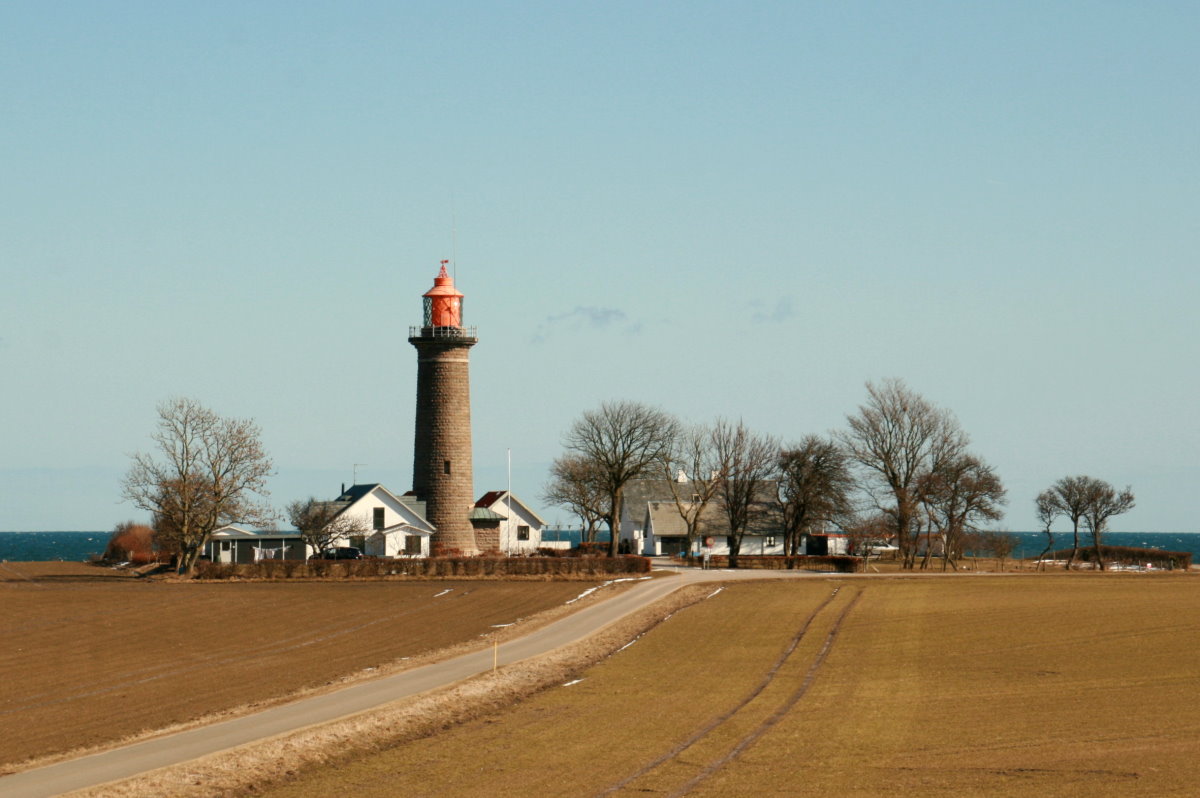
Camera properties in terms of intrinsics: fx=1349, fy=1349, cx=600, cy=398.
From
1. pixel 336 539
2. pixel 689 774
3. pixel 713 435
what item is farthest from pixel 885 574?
pixel 689 774

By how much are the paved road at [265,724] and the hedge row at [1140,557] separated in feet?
226

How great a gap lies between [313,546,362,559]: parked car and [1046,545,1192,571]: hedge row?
60.7 m

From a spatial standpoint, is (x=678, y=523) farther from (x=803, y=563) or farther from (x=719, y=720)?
(x=719, y=720)

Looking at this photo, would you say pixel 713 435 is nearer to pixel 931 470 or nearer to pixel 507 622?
pixel 931 470

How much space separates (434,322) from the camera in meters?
92.1

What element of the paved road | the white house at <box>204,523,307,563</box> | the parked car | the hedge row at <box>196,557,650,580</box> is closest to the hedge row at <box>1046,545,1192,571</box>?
the hedge row at <box>196,557,650,580</box>

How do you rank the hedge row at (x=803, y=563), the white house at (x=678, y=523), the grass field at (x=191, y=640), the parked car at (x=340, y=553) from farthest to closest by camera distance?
the white house at (x=678, y=523) < the parked car at (x=340, y=553) < the hedge row at (x=803, y=563) < the grass field at (x=191, y=640)

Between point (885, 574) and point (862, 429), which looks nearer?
point (885, 574)

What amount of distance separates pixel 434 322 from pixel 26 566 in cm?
4299

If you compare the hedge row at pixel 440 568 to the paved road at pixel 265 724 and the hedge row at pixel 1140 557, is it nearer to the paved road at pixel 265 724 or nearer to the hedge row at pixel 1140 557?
the paved road at pixel 265 724

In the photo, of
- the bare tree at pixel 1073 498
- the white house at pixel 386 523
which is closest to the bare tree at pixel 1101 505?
the bare tree at pixel 1073 498

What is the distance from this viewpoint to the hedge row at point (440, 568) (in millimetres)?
81750

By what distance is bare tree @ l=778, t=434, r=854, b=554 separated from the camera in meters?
106

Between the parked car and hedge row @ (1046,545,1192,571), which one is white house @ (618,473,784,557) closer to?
hedge row @ (1046,545,1192,571)
